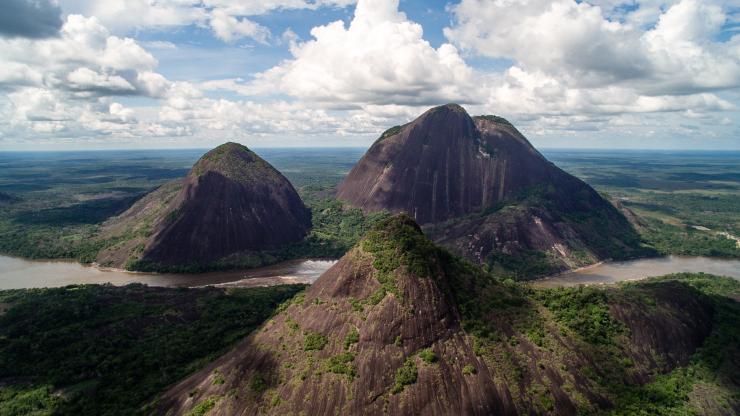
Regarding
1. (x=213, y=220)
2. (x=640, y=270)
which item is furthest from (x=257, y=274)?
(x=640, y=270)

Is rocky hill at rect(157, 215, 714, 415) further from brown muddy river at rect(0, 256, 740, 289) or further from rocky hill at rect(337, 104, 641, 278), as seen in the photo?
rocky hill at rect(337, 104, 641, 278)

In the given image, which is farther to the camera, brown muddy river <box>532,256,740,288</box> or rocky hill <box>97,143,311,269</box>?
rocky hill <box>97,143,311,269</box>

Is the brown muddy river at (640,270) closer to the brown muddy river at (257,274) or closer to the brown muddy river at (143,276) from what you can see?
the brown muddy river at (257,274)

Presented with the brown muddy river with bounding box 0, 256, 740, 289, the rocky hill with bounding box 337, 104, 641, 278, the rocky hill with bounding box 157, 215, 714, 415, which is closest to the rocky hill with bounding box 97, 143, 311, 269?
the brown muddy river with bounding box 0, 256, 740, 289

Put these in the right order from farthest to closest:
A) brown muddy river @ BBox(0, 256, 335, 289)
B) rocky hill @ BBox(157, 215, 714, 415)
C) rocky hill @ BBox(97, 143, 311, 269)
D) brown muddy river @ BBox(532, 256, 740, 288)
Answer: rocky hill @ BBox(97, 143, 311, 269) < brown muddy river @ BBox(532, 256, 740, 288) < brown muddy river @ BBox(0, 256, 335, 289) < rocky hill @ BBox(157, 215, 714, 415)

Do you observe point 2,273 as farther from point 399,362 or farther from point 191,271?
point 399,362
